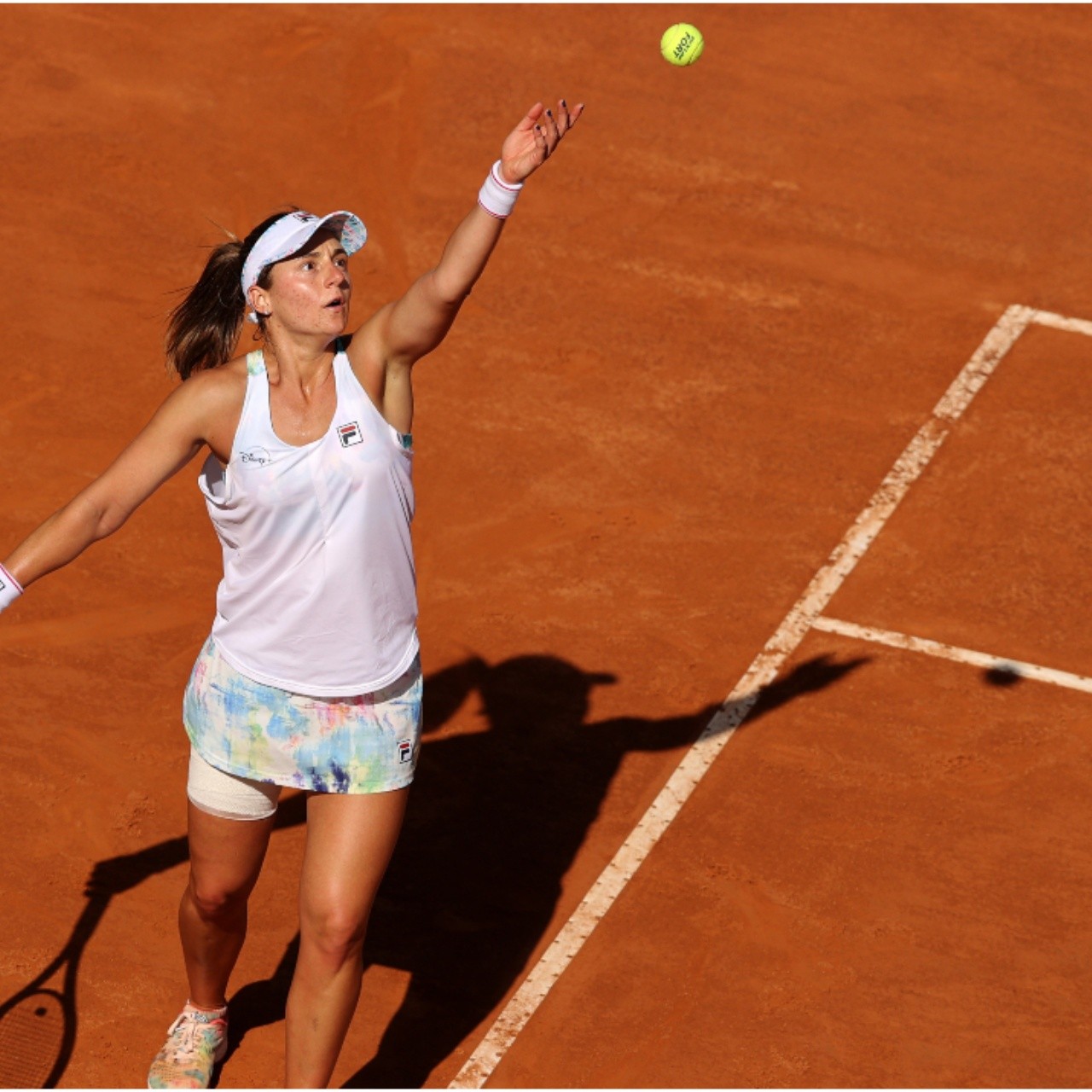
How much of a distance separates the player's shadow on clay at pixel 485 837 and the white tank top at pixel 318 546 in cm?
169

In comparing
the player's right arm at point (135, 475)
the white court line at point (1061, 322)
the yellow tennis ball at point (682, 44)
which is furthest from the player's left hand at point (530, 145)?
the white court line at point (1061, 322)

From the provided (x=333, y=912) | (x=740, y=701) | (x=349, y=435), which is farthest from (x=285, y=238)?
(x=740, y=701)

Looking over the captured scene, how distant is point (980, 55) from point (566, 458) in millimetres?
5985

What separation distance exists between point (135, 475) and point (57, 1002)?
225cm

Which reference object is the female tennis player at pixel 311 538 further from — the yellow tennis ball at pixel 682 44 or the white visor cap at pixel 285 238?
the yellow tennis ball at pixel 682 44

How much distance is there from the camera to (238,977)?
7.39 metres

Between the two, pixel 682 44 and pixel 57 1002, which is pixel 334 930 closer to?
pixel 57 1002

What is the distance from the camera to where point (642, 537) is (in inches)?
389

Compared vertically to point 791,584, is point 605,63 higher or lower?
higher

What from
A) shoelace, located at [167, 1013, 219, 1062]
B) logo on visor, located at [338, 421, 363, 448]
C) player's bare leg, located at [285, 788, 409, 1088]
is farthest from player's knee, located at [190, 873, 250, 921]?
logo on visor, located at [338, 421, 363, 448]

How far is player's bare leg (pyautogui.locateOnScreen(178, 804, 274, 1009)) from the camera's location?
636 cm

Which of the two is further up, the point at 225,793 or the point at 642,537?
the point at 225,793

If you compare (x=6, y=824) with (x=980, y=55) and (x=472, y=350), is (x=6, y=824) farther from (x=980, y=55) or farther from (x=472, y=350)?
(x=980, y=55)

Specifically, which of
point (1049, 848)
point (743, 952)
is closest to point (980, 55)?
point (1049, 848)
